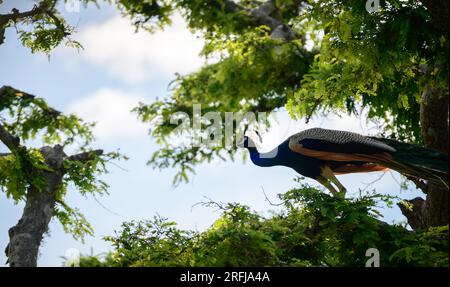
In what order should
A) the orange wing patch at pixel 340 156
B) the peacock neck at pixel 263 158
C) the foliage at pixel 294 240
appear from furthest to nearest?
the peacock neck at pixel 263 158
the orange wing patch at pixel 340 156
the foliage at pixel 294 240

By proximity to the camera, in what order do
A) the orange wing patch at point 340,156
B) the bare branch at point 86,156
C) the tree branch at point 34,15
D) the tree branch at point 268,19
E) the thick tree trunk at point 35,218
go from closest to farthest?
the orange wing patch at point 340,156 < the thick tree trunk at point 35,218 < the tree branch at point 34,15 < the bare branch at point 86,156 < the tree branch at point 268,19

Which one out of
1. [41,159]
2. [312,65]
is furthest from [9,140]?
[312,65]

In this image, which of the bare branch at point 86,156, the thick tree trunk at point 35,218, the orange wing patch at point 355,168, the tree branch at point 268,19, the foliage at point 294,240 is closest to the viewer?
the foliage at point 294,240

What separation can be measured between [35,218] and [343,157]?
12.4 feet

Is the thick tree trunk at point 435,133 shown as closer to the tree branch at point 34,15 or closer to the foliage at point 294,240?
the foliage at point 294,240

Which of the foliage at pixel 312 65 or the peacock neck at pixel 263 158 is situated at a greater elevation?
the foliage at pixel 312 65

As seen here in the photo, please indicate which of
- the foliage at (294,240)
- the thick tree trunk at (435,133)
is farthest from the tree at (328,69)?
the foliage at (294,240)

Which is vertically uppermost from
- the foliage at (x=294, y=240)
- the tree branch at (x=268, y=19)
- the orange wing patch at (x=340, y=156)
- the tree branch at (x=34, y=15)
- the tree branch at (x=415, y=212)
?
the tree branch at (x=268, y=19)

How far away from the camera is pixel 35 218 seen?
23.8ft

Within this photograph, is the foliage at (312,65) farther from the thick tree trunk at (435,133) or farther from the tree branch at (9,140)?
the tree branch at (9,140)

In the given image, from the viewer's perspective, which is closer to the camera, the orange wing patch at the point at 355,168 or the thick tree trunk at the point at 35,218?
the orange wing patch at the point at 355,168

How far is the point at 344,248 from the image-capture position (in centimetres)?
520

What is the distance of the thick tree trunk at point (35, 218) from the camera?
6944 millimetres

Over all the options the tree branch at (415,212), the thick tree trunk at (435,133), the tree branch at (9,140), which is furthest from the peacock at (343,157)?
the tree branch at (9,140)
